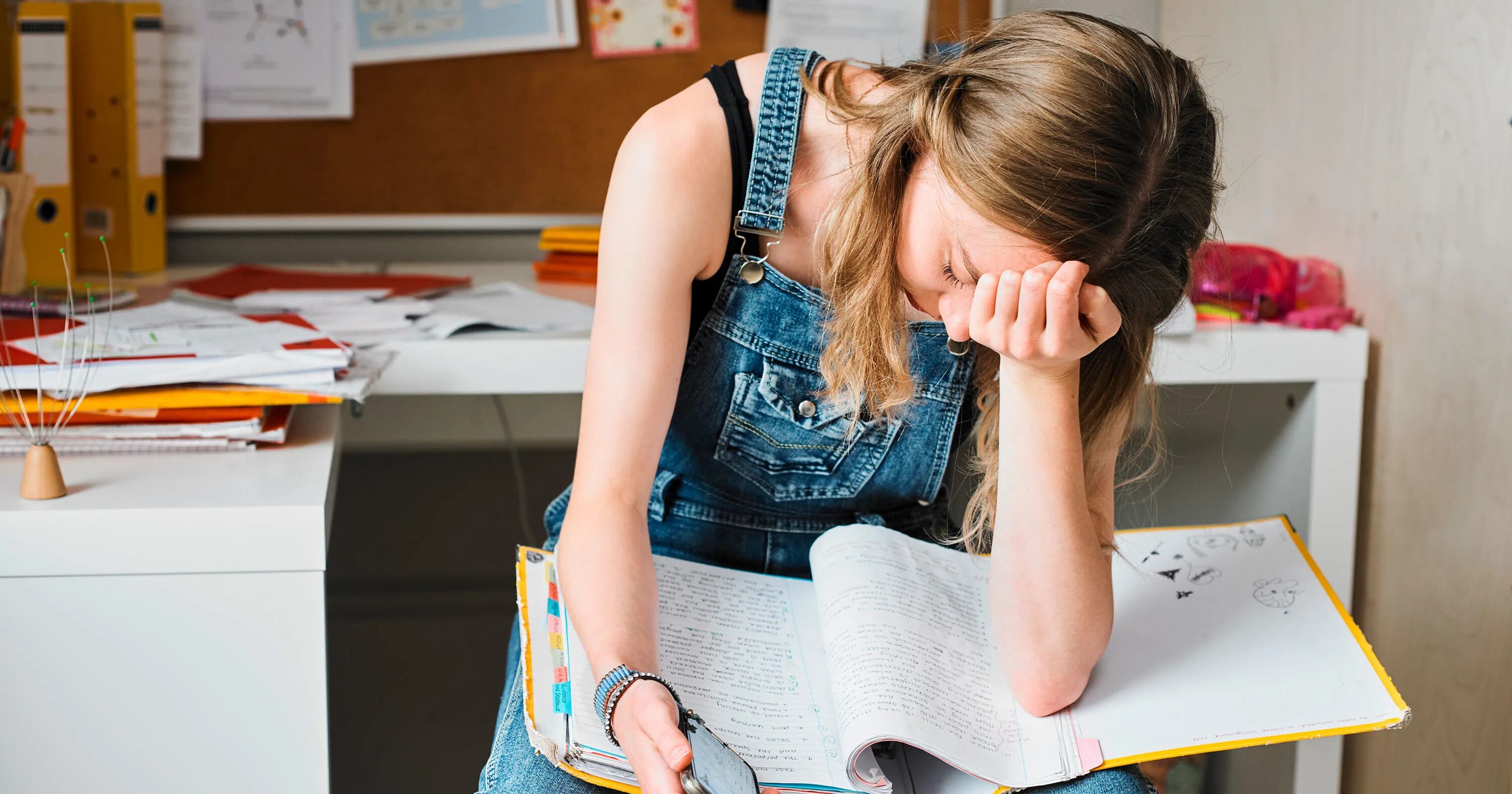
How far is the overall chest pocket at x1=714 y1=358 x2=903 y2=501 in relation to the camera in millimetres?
846

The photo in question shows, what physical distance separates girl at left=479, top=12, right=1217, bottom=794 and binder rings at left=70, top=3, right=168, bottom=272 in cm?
87

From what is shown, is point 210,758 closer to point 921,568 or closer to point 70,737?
point 70,737

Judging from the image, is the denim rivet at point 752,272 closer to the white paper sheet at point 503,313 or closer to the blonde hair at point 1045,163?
the blonde hair at point 1045,163

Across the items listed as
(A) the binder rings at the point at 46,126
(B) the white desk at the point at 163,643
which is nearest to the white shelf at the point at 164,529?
(B) the white desk at the point at 163,643

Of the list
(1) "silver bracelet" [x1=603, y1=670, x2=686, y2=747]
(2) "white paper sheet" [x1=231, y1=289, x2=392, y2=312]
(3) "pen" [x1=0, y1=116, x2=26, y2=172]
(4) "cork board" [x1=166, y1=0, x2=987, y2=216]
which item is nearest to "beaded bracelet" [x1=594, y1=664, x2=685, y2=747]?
(1) "silver bracelet" [x1=603, y1=670, x2=686, y2=747]

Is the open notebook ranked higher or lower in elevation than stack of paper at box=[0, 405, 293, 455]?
lower

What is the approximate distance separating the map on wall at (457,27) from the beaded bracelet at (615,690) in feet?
3.87

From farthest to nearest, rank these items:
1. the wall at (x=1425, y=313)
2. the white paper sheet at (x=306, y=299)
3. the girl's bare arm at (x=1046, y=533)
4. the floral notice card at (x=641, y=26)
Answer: the floral notice card at (x=641, y=26)
the white paper sheet at (x=306, y=299)
the wall at (x=1425, y=313)
the girl's bare arm at (x=1046, y=533)

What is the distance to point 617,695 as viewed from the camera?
25.1 inches

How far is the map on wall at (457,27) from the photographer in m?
1.57

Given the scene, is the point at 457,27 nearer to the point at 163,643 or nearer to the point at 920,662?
the point at 163,643

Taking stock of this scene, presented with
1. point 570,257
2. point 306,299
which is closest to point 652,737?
point 306,299

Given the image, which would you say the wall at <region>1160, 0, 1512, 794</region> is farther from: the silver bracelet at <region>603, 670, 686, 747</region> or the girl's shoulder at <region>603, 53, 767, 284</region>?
the silver bracelet at <region>603, 670, 686, 747</region>

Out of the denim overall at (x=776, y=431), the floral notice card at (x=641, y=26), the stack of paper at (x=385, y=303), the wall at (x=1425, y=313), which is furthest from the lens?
the floral notice card at (x=641, y=26)
